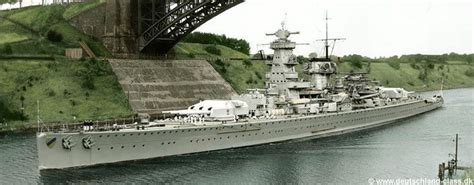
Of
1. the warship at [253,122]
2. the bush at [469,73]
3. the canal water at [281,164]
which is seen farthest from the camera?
the bush at [469,73]

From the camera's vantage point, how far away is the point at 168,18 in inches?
2862

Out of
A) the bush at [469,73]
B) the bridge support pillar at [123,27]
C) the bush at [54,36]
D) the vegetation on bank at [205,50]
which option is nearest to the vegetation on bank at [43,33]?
the bush at [54,36]

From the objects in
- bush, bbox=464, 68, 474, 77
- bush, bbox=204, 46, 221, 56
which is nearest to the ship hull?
bush, bbox=204, 46, 221, 56

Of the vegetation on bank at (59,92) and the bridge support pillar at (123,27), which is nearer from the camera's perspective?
the vegetation on bank at (59,92)

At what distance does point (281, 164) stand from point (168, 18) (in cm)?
3625

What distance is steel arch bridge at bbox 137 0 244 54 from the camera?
69562mm

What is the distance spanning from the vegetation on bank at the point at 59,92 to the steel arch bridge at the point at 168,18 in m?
7.93

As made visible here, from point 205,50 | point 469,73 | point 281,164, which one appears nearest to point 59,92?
point 281,164

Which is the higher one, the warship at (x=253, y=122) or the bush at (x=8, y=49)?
the bush at (x=8, y=49)

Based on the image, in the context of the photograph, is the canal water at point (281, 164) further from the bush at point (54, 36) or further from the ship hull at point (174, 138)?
the bush at point (54, 36)

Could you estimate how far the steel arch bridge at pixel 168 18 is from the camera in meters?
69.6

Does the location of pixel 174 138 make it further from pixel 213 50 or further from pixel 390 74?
pixel 390 74

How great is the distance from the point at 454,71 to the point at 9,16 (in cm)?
11272

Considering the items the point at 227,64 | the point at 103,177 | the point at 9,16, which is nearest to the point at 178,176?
the point at 103,177
